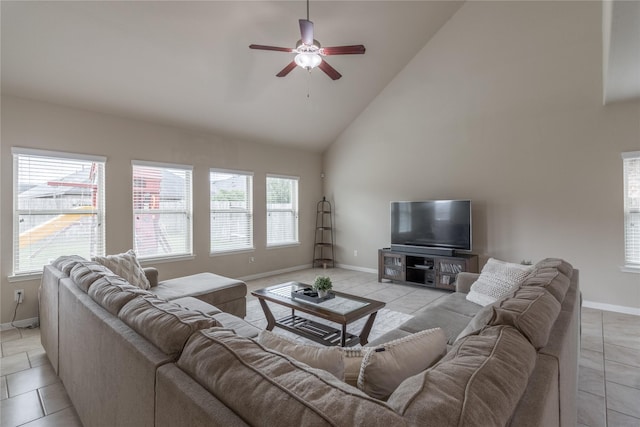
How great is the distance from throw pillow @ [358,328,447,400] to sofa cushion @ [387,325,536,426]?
151 millimetres

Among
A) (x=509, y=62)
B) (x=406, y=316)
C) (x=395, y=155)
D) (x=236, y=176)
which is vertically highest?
(x=509, y=62)

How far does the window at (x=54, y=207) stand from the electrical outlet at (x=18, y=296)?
196 mm

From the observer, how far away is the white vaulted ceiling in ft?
9.98

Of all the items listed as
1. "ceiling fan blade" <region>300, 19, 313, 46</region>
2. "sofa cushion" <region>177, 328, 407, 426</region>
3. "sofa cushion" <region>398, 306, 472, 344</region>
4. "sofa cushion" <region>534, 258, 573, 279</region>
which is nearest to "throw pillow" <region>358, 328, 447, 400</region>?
"sofa cushion" <region>177, 328, 407, 426</region>

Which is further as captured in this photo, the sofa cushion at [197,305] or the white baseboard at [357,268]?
the white baseboard at [357,268]

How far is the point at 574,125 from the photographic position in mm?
4094

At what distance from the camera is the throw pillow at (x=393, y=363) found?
100cm

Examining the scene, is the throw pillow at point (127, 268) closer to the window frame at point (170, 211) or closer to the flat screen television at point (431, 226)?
the window frame at point (170, 211)

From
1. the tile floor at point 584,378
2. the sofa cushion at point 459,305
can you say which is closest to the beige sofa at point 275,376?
the tile floor at point 584,378

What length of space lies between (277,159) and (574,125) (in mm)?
4790

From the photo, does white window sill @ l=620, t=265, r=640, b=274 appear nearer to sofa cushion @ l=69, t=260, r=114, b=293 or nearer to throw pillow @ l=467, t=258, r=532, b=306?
throw pillow @ l=467, t=258, r=532, b=306

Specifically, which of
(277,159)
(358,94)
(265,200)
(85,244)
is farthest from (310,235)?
(85,244)

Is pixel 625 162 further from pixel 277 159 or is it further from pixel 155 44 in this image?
pixel 155 44

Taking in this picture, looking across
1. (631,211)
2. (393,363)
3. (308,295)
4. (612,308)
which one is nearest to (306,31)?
(308,295)
